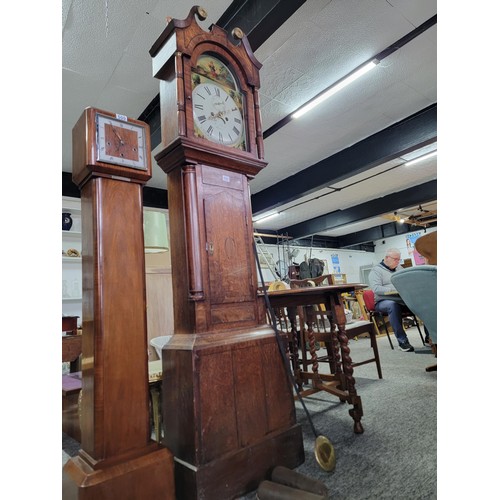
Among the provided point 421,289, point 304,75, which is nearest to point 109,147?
point 421,289

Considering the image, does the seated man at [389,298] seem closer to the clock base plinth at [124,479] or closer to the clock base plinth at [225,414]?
the clock base plinth at [225,414]

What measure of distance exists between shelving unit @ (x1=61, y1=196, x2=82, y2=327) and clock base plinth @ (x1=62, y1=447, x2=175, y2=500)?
15.6ft

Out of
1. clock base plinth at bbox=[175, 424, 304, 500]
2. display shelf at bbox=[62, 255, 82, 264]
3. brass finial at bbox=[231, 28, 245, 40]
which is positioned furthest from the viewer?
display shelf at bbox=[62, 255, 82, 264]

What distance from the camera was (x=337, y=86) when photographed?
380cm

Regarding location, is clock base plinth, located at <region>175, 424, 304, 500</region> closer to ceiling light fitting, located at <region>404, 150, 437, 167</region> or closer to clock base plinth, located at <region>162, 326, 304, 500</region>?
clock base plinth, located at <region>162, 326, 304, 500</region>

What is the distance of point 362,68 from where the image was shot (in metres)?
3.54

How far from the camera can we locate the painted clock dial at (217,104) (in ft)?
5.09

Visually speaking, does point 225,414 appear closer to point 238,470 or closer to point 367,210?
point 238,470

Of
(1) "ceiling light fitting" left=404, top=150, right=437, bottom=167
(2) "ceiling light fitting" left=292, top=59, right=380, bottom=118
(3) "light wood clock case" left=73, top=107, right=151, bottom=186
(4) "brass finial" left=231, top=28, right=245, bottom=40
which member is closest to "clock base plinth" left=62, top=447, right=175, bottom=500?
(3) "light wood clock case" left=73, top=107, right=151, bottom=186

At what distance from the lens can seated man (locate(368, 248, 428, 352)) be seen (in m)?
4.39

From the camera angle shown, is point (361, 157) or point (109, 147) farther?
point (361, 157)

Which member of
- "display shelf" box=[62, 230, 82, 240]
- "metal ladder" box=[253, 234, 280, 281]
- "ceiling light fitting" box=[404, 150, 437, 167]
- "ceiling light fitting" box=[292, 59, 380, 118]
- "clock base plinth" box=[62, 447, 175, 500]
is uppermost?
"ceiling light fitting" box=[292, 59, 380, 118]

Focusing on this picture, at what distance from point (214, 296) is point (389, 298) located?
375 centimetres

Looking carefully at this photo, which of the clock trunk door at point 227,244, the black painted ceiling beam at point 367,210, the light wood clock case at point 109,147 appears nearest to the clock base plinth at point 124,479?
the clock trunk door at point 227,244
